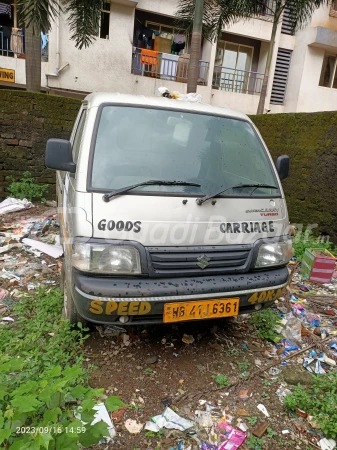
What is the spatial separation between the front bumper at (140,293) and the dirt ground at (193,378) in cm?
56

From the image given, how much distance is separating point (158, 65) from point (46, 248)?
1221 cm

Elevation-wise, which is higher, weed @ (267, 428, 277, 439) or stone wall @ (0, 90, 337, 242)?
stone wall @ (0, 90, 337, 242)

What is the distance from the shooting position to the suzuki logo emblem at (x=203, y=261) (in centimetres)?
227

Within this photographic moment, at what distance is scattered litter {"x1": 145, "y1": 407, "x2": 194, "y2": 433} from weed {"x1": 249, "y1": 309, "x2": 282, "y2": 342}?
1248 mm

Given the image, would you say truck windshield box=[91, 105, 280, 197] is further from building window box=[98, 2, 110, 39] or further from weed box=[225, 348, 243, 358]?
building window box=[98, 2, 110, 39]

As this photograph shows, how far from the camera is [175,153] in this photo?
261 centimetres

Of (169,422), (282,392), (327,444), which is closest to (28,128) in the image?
(169,422)

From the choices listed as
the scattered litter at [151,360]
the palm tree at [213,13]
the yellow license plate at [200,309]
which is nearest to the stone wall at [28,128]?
the palm tree at [213,13]

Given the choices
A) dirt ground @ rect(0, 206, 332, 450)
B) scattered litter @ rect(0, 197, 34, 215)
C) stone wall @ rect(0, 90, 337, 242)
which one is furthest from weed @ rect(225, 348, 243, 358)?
scattered litter @ rect(0, 197, 34, 215)

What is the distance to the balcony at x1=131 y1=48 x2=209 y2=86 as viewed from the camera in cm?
1392

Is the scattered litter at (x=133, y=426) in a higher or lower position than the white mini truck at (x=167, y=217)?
lower

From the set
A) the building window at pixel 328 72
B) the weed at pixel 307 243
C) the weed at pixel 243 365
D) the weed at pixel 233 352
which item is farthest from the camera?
the building window at pixel 328 72

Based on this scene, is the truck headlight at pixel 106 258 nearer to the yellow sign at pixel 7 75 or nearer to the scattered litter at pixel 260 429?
the scattered litter at pixel 260 429

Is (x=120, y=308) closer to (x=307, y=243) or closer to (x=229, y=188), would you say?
(x=229, y=188)
